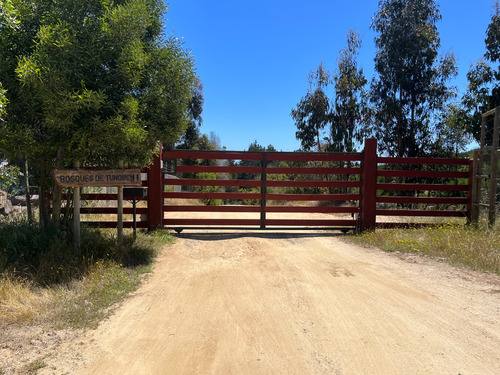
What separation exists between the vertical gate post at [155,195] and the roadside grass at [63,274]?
1305mm

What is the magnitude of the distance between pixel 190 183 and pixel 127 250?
261 cm

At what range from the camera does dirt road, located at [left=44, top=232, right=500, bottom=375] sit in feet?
9.57

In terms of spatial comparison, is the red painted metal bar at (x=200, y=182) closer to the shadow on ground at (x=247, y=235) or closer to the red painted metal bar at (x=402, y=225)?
the shadow on ground at (x=247, y=235)

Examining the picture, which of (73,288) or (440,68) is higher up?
(440,68)

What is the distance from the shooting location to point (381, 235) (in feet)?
26.1

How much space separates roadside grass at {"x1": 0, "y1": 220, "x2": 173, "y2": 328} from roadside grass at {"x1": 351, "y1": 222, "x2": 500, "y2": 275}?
16.9 ft

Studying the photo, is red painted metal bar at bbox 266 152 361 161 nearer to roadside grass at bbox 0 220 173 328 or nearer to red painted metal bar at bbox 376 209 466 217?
red painted metal bar at bbox 376 209 466 217

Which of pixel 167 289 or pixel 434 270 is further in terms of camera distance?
pixel 434 270

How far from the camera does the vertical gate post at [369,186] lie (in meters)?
8.49

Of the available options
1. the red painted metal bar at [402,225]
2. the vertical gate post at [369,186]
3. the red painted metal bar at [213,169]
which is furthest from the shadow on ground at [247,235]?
the red painted metal bar at [213,169]

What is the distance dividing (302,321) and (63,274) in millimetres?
3538

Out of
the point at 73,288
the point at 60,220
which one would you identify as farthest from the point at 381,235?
the point at 60,220

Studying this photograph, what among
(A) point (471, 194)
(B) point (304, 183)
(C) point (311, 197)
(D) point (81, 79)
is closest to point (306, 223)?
(C) point (311, 197)

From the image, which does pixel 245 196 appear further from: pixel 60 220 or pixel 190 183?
pixel 60 220
